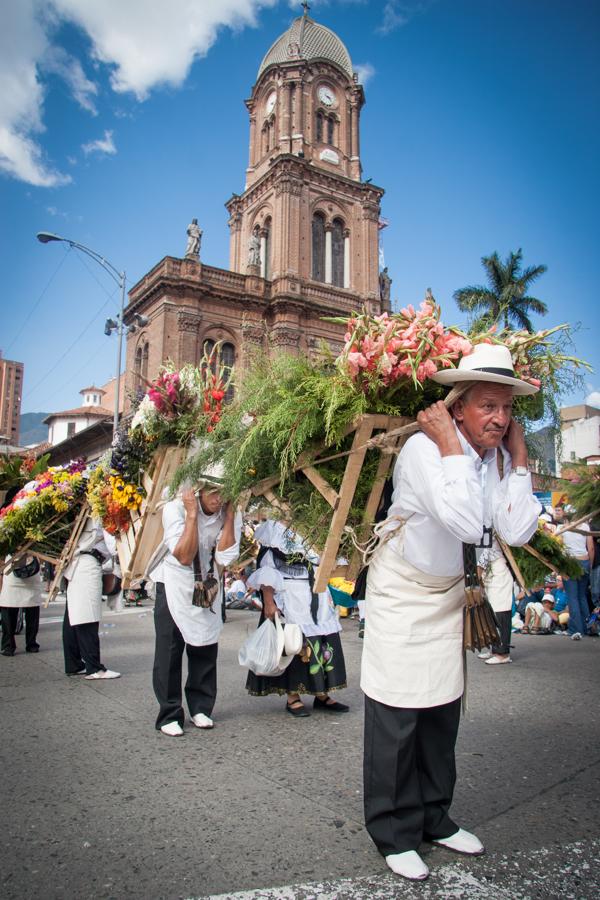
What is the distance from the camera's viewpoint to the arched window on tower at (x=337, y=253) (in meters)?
40.8

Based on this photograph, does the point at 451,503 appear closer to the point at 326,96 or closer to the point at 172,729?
the point at 172,729

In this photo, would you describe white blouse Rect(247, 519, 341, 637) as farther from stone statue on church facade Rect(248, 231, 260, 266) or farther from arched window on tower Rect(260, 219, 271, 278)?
arched window on tower Rect(260, 219, 271, 278)

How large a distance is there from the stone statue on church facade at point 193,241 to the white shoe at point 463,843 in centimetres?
3689

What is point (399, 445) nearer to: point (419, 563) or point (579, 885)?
point (419, 563)

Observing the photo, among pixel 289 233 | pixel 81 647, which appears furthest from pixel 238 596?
pixel 289 233

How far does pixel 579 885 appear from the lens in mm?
2602

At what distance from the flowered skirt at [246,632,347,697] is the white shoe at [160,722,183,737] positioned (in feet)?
3.19

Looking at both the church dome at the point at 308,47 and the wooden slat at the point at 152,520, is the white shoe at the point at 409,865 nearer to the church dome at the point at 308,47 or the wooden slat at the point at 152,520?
the wooden slat at the point at 152,520

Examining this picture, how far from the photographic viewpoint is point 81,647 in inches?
271

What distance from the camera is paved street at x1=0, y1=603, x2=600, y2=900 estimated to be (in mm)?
2666

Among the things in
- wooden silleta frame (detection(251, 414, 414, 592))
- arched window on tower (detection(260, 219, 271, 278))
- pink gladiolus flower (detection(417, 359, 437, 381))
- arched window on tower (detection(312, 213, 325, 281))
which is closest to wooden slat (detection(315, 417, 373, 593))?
wooden silleta frame (detection(251, 414, 414, 592))

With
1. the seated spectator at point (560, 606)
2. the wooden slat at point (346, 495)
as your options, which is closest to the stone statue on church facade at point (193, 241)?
the seated spectator at point (560, 606)

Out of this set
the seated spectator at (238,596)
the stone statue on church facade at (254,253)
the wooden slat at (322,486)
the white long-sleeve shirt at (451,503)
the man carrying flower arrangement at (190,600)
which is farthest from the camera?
the stone statue on church facade at (254,253)

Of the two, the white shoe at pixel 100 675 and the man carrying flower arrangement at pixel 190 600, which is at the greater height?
the man carrying flower arrangement at pixel 190 600
